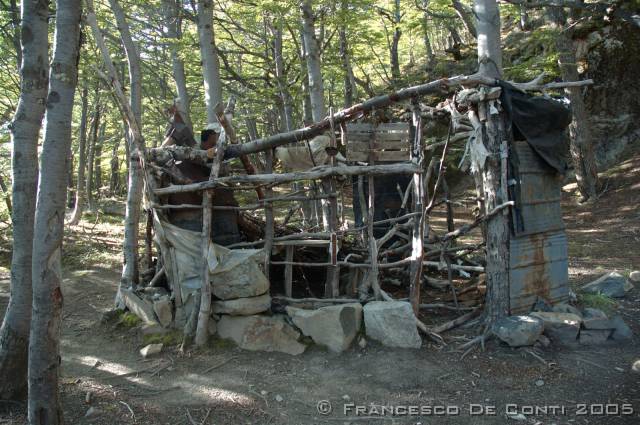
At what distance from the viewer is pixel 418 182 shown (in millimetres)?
6020

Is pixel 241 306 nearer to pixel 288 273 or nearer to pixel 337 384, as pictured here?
pixel 288 273

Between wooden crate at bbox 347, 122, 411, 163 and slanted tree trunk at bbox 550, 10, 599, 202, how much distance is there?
23.7 ft

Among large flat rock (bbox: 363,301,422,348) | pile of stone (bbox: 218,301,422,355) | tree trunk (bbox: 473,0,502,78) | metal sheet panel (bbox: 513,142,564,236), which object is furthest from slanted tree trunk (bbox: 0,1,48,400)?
tree trunk (bbox: 473,0,502,78)

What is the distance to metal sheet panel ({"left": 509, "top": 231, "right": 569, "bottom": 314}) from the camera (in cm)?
590

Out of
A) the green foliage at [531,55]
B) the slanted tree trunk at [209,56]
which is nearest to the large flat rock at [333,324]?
the green foliage at [531,55]

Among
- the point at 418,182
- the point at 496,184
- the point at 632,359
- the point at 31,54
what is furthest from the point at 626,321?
the point at 31,54

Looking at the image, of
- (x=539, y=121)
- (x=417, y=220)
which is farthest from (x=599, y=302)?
(x=417, y=220)

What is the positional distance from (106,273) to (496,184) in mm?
8047

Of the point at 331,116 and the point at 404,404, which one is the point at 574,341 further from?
the point at 331,116

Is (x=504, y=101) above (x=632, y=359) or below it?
above

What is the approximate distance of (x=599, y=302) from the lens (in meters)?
6.55

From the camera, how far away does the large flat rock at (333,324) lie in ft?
18.5

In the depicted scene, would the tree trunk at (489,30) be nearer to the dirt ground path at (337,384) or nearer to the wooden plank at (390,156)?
the wooden plank at (390,156)

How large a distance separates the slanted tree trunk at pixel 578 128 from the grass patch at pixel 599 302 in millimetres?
7230
